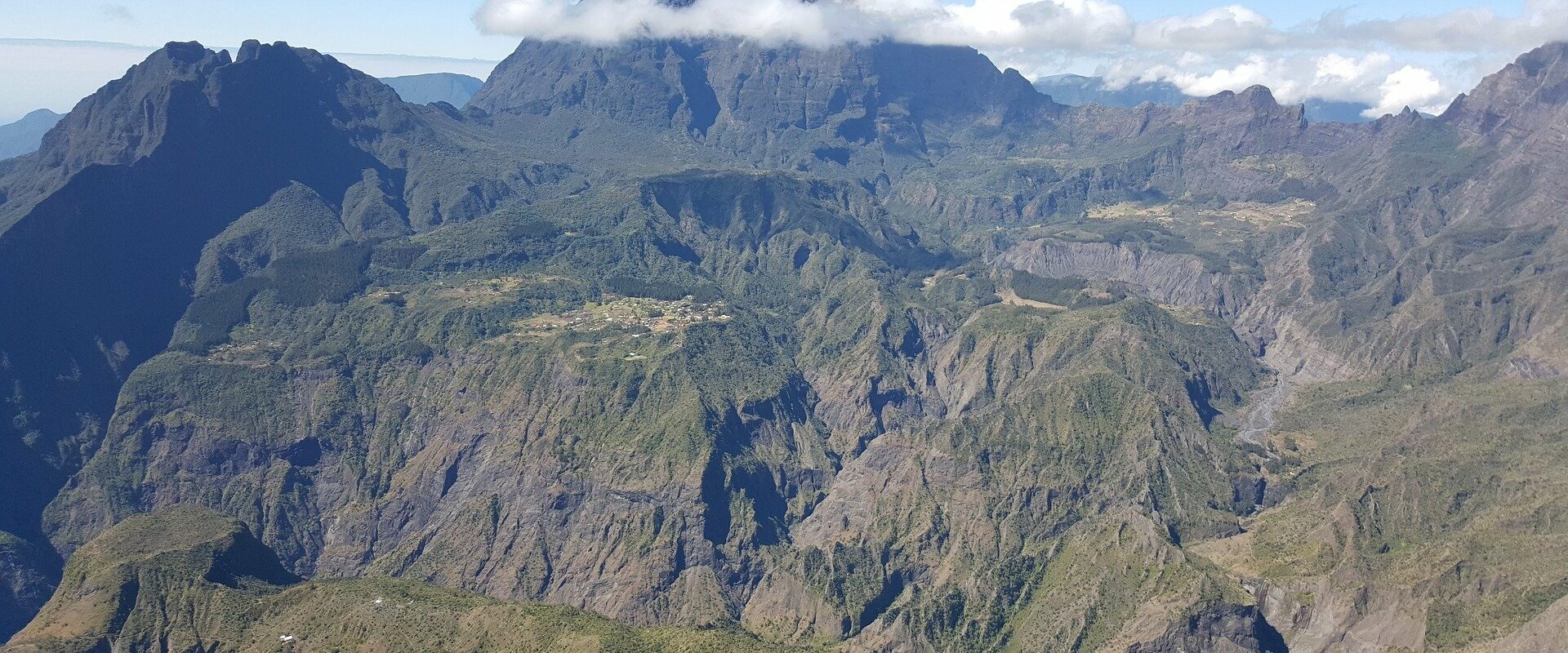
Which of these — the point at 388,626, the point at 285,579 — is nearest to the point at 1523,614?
the point at 388,626

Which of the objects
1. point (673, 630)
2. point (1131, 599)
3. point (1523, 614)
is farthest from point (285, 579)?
point (1523, 614)

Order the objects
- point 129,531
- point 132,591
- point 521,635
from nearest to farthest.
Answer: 1. point 521,635
2. point 132,591
3. point 129,531

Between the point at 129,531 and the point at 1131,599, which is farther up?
the point at 129,531

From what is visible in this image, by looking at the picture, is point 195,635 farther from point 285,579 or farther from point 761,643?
point 761,643

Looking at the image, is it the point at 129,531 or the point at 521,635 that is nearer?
the point at 521,635

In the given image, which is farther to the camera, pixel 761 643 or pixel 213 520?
pixel 213 520

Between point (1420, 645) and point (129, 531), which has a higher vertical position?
point (129, 531)

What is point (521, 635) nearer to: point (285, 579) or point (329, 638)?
point (329, 638)

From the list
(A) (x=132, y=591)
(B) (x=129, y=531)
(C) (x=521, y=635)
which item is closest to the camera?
(C) (x=521, y=635)

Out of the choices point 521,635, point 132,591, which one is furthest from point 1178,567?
point 132,591

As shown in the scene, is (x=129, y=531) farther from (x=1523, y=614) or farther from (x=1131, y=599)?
(x=1523, y=614)
